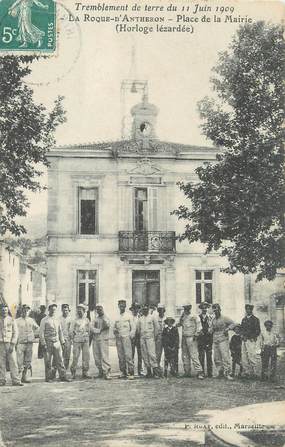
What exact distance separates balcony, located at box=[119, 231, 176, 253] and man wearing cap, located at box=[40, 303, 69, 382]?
1.26 metres

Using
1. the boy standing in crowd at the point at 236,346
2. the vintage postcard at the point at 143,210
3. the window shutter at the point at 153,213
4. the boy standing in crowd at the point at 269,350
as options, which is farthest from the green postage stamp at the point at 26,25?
the boy standing in crowd at the point at 269,350

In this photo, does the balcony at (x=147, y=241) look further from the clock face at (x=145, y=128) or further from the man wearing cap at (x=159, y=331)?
the clock face at (x=145, y=128)

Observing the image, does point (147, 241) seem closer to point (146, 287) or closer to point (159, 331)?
point (146, 287)

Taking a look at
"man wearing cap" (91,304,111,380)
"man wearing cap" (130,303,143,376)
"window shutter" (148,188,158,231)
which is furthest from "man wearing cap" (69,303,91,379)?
"window shutter" (148,188,158,231)

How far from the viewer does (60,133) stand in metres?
6.89

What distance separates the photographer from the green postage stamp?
6.47 metres

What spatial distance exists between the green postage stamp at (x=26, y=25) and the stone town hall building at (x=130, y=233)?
4.49 ft

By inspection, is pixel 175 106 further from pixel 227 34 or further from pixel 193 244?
pixel 193 244

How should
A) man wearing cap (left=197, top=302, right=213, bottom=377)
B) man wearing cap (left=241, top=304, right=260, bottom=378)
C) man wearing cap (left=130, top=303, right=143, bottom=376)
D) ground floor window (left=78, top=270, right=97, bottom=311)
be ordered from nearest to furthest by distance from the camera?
ground floor window (left=78, top=270, right=97, bottom=311)
man wearing cap (left=241, top=304, right=260, bottom=378)
man wearing cap (left=197, top=302, right=213, bottom=377)
man wearing cap (left=130, top=303, right=143, bottom=376)

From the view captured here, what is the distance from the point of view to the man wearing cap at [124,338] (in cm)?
759

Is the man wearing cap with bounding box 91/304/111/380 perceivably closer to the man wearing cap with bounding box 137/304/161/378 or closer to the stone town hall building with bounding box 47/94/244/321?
the stone town hall building with bounding box 47/94/244/321

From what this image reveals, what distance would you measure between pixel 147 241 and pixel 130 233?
0.84ft

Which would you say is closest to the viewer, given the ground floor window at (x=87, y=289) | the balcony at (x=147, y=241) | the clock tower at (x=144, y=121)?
the clock tower at (x=144, y=121)

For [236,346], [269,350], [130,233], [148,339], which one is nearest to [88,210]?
[130,233]
